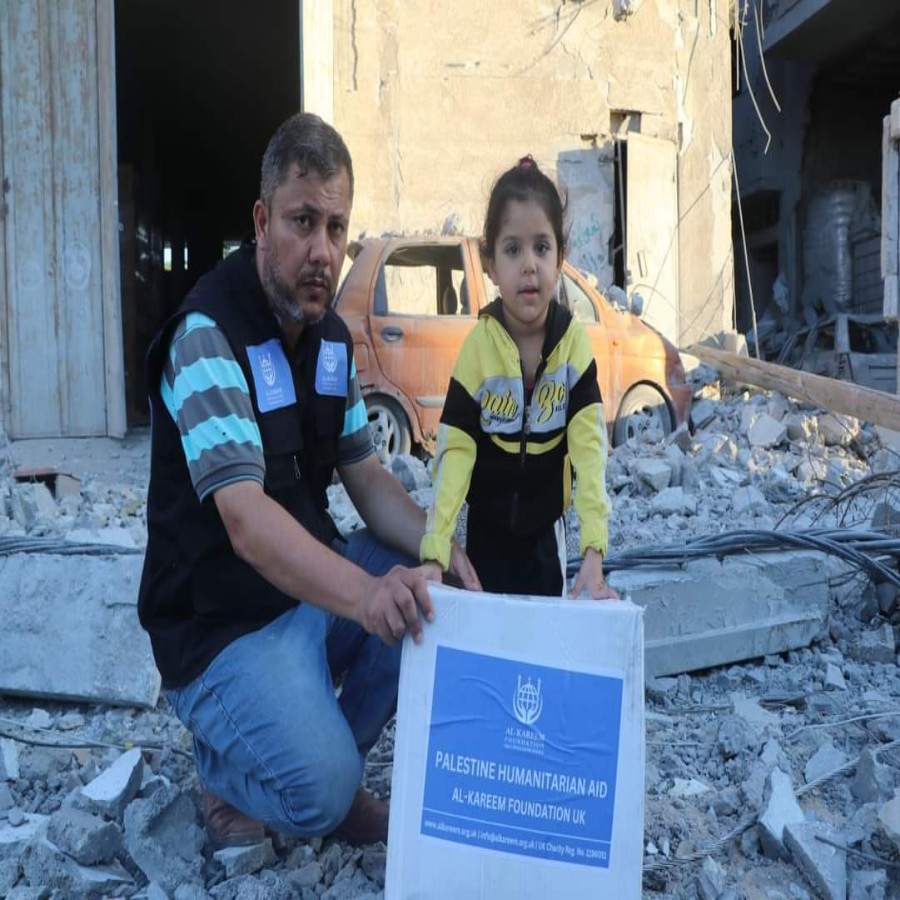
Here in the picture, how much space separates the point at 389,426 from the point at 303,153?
4.65 metres

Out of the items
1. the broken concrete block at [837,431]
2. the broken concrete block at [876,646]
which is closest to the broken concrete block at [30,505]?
the broken concrete block at [876,646]

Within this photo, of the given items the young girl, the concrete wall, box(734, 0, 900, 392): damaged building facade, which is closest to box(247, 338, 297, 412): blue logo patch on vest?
the young girl

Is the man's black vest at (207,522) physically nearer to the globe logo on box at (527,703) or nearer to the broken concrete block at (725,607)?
the globe logo on box at (527,703)

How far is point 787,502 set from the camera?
5797 millimetres

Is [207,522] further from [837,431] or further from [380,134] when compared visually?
[380,134]

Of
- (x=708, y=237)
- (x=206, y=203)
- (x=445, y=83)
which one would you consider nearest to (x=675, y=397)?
(x=708, y=237)

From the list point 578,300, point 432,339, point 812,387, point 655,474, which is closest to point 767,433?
point 812,387

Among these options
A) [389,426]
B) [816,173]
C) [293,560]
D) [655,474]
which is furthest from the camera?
[816,173]

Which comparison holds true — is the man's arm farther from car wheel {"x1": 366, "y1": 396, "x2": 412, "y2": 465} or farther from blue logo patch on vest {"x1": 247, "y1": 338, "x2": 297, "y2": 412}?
car wheel {"x1": 366, "y1": 396, "x2": 412, "y2": 465}

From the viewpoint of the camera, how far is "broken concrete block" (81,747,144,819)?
90.0 inches

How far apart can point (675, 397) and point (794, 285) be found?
9.47 metres

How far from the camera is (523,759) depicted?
5.60ft

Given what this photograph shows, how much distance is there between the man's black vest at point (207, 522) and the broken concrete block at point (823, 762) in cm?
141

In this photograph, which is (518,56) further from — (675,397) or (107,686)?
(107,686)
